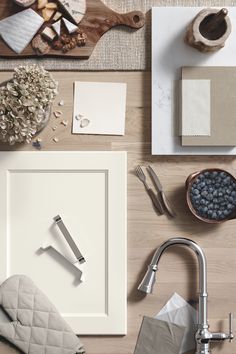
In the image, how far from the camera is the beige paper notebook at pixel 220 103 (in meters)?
1.34

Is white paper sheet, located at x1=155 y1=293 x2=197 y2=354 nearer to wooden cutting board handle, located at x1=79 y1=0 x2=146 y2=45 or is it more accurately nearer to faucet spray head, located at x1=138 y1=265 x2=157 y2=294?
faucet spray head, located at x1=138 y1=265 x2=157 y2=294

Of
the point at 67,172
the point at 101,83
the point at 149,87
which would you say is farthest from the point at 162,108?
the point at 67,172

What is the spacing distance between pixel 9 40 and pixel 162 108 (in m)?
0.42

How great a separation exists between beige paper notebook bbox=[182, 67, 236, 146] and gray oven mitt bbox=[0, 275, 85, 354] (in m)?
0.56

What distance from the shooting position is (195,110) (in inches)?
52.5

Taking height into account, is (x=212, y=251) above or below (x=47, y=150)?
below

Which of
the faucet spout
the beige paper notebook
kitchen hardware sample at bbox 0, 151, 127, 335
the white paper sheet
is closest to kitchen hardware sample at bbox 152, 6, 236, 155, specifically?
the beige paper notebook

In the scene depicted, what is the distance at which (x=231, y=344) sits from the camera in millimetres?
1352

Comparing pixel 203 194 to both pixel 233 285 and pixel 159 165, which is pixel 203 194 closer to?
pixel 159 165

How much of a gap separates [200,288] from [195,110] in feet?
1.44

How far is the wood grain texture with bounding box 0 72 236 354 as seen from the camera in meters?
1.36

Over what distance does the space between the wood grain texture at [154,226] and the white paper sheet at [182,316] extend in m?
0.02

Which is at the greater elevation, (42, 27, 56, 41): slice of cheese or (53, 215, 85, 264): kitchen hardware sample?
(42, 27, 56, 41): slice of cheese

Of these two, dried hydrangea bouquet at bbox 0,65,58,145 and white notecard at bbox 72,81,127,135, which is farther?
white notecard at bbox 72,81,127,135
